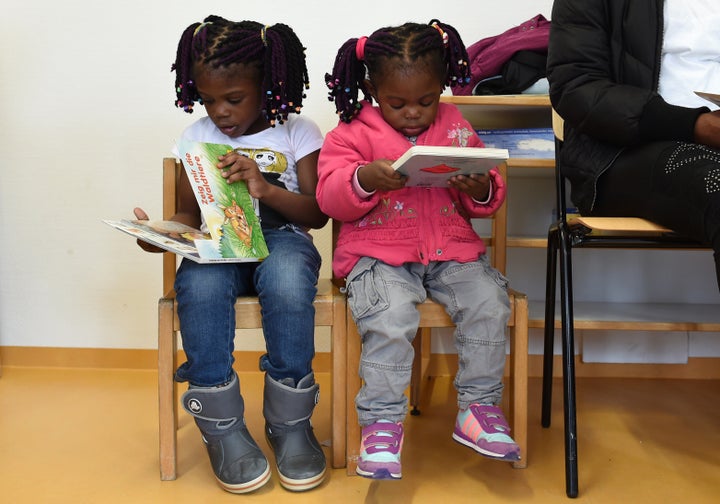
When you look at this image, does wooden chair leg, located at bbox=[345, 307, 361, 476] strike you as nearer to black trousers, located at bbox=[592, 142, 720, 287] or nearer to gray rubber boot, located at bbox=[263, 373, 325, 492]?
gray rubber boot, located at bbox=[263, 373, 325, 492]

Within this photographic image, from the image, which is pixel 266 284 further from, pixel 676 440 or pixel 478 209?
pixel 676 440

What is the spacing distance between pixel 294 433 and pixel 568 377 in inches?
20.6

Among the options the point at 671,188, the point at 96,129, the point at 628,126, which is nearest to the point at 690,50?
the point at 628,126

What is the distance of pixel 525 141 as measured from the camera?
189cm

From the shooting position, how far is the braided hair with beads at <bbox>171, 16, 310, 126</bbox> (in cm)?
151

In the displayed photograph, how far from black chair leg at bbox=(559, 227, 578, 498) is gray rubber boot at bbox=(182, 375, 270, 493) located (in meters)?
0.55

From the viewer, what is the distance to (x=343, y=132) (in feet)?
4.99

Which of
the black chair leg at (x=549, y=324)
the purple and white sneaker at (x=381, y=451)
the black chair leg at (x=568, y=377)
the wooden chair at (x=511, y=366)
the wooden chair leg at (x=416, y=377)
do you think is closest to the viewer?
the purple and white sneaker at (x=381, y=451)

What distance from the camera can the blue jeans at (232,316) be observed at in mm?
1372

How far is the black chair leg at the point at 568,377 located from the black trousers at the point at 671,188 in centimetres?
12

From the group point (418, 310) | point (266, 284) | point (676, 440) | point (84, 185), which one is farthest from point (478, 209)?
point (84, 185)

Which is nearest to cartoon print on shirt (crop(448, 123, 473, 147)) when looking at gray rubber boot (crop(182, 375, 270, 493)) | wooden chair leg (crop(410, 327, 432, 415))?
wooden chair leg (crop(410, 327, 432, 415))

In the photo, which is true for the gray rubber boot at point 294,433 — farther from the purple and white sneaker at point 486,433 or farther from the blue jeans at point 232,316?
the purple and white sneaker at point 486,433

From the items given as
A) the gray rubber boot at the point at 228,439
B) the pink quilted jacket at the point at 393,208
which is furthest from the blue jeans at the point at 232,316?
the pink quilted jacket at the point at 393,208
